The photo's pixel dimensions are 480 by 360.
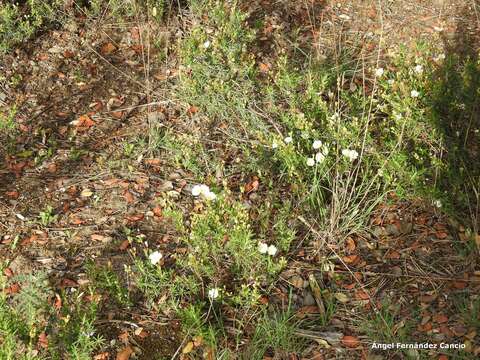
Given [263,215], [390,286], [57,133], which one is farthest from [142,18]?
[390,286]

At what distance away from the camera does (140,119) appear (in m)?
3.91

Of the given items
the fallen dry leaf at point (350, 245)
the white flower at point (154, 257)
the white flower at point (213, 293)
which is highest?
the white flower at point (154, 257)

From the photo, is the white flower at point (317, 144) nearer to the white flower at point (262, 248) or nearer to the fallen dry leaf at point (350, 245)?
the fallen dry leaf at point (350, 245)

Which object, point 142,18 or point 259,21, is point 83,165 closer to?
point 142,18

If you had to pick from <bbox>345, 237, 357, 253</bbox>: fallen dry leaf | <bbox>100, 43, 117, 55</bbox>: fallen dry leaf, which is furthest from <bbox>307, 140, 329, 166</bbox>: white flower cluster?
<bbox>100, 43, 117, 55</bbox>: fallen dry leaf

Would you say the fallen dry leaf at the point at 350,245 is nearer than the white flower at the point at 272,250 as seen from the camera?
No

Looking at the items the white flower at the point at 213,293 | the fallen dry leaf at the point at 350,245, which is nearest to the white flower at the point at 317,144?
the fallen dry leaf at the point at 350,245

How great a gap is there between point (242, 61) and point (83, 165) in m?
1.43

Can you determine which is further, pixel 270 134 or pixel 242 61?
pixel 242 61

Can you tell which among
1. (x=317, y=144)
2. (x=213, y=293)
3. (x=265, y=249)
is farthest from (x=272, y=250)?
(x=317, y=144)

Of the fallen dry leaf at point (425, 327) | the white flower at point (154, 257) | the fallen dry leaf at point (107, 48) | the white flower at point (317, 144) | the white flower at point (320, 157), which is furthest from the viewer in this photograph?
the fallen dry leaf at point (107, 48)

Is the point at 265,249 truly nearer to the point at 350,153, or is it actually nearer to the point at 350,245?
the point at 350,245

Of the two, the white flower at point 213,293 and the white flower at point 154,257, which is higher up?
the white flower at point 154,257

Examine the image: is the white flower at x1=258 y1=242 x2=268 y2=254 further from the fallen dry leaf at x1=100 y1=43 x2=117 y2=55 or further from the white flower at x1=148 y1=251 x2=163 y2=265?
the fallen dry leaf at x1=100 y1=43 x2=117 y2=55
